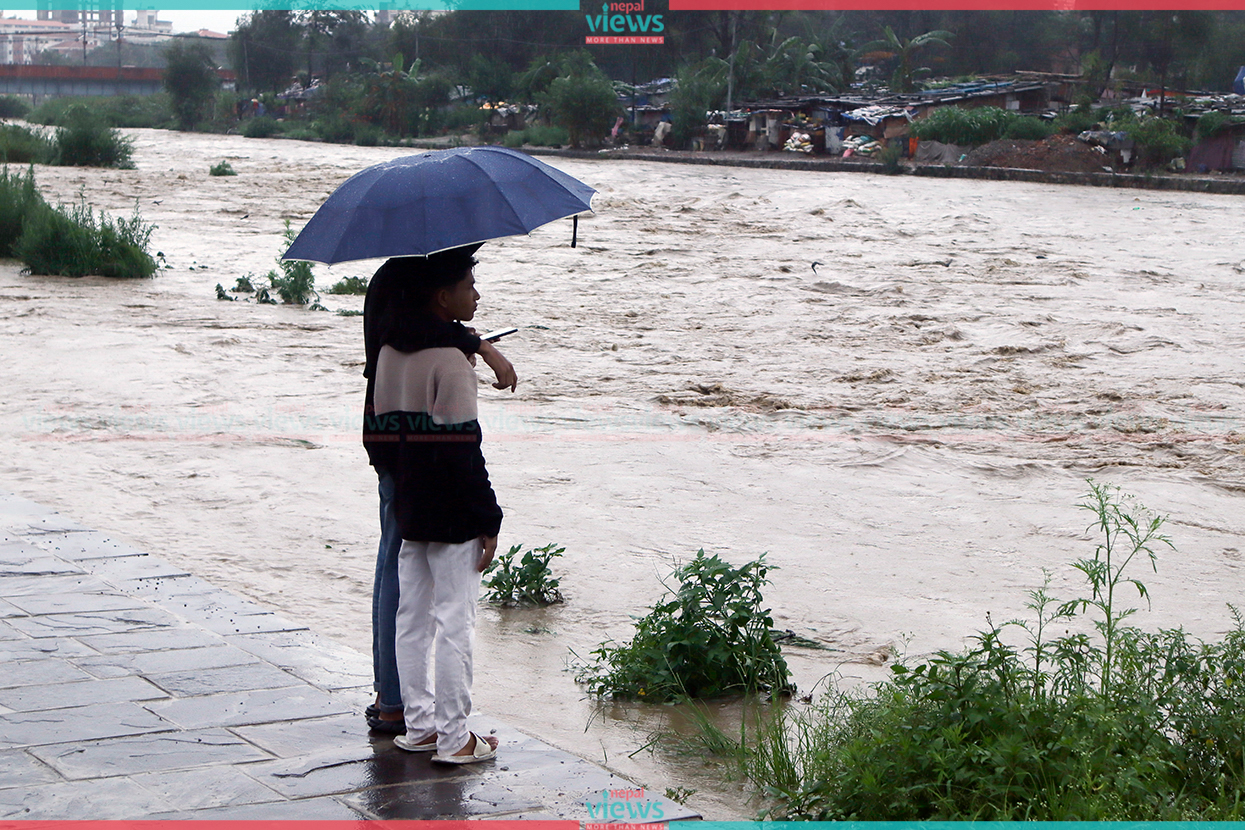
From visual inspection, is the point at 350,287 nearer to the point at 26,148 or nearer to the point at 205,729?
the point at 205,729

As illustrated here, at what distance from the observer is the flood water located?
17.3ft

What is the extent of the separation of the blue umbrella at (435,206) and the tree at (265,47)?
76470 mm

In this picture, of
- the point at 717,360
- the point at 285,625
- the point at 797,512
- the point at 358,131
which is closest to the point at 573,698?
the point at 285,625

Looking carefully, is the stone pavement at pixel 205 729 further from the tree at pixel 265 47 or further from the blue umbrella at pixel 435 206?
the tree at pixel 265 47

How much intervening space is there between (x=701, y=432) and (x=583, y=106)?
36448 mm

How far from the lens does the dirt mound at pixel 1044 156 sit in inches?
1256

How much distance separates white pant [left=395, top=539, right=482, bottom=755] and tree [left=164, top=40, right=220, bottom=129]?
64611mm

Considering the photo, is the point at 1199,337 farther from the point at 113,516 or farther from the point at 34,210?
the point at 34,210

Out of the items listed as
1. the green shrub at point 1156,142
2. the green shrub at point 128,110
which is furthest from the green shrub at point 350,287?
the green shrub at point 128,110

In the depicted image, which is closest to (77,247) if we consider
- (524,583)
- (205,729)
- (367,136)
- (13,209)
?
(13,209)

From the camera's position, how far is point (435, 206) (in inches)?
123

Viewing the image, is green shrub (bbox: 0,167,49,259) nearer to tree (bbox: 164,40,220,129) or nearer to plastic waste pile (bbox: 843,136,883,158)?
plastic waste pile (bbox: 843,136,883,158)

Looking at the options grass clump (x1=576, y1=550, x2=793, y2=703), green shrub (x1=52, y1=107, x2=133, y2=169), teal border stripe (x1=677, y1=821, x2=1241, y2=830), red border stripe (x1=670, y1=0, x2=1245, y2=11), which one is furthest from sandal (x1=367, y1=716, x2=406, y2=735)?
red border stripe (x1=670, y1=0, x2=1245, y2=11)

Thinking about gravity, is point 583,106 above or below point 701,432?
above
